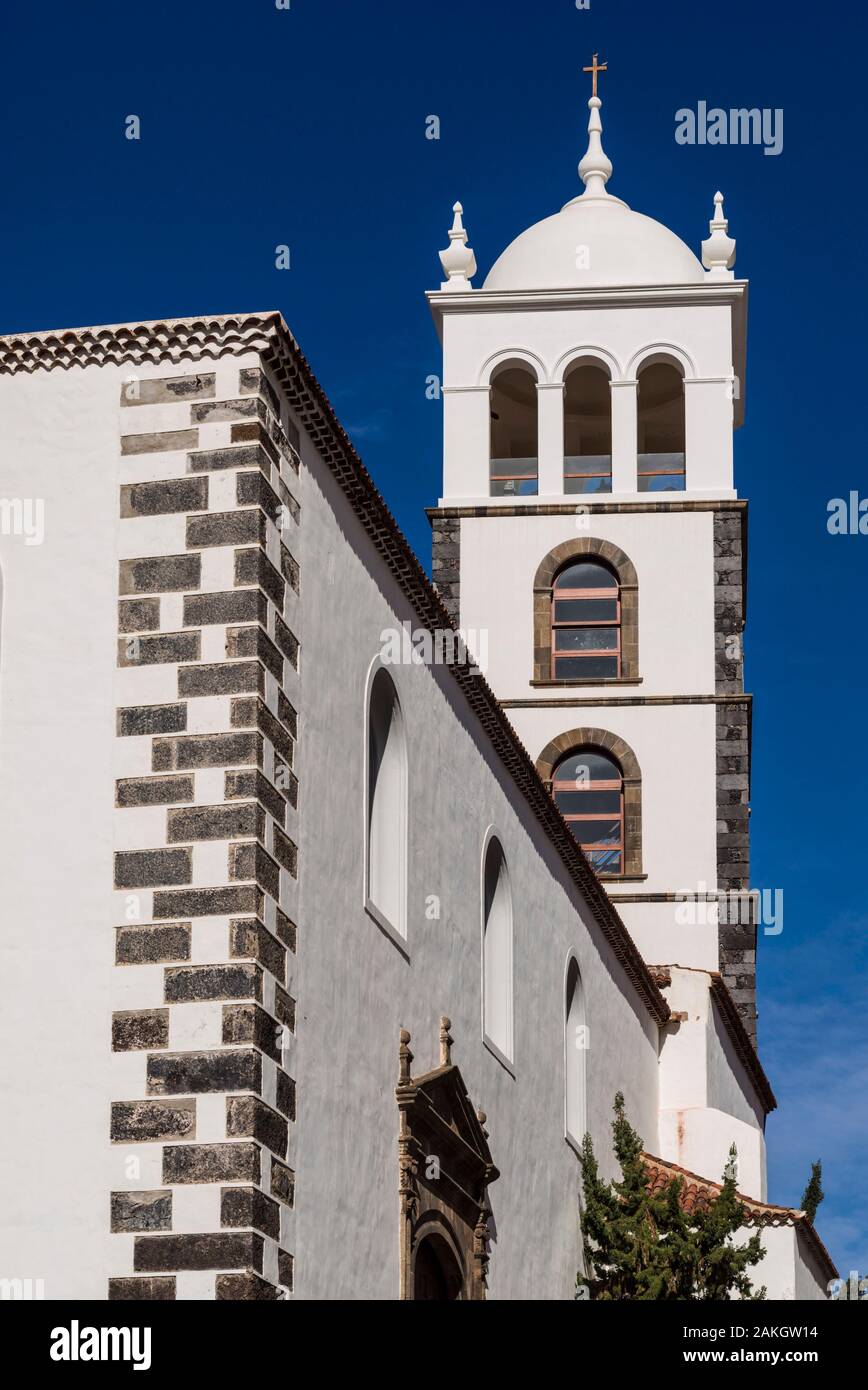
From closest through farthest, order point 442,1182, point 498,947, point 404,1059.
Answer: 1. point 404,1059
2. point 442,1182
3. point 498,947

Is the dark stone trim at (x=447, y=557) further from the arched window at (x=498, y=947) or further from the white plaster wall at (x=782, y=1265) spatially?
the arched window at (x=498, y=947)

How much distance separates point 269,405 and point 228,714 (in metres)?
1.78

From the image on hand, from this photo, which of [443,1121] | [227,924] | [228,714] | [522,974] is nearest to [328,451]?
[228,714]

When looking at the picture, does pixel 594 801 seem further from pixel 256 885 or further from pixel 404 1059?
pixel 256 885

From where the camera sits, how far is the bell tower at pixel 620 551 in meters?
29.6

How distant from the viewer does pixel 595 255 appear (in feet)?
107

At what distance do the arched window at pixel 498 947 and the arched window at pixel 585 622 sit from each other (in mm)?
11589

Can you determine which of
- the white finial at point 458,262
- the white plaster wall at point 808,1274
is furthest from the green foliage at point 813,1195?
the white finial at point 458,262

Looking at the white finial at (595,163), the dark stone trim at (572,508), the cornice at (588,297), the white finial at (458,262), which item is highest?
the white finial at (595,163)

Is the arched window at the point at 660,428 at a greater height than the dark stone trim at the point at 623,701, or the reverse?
the arched window at the point at 660,428

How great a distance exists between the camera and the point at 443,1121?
1566 cm

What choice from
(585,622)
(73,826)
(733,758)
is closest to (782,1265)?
(733,758)

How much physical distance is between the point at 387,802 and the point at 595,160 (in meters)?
20.6
